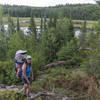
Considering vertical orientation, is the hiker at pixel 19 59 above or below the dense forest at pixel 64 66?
above

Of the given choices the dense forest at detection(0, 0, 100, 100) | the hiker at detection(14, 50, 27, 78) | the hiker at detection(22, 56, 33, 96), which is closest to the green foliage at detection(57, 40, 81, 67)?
the dense forest at detection(0, 0, 100, 100)

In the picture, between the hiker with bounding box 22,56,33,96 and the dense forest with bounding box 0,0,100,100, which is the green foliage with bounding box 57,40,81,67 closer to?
the dense forest with bounding box 0,0,100,100

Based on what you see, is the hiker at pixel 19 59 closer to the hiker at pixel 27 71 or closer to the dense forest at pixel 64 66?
the hiker at pixel 27 71

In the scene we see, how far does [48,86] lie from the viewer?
7406 mm

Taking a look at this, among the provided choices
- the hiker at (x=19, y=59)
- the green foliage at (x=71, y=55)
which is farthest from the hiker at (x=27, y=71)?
the green foliage at (x=71, y=55)

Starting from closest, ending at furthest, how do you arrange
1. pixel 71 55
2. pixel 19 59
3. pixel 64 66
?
pixel 19 59, pixel 64 66, pixel 71 55

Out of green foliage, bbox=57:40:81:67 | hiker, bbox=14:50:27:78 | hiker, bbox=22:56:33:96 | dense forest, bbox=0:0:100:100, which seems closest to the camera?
hiker, bbox=22:56:33:96

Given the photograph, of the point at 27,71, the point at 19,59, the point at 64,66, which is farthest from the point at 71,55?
the point at 19,59

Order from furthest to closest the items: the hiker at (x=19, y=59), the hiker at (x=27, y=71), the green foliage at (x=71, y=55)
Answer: the green foliage at (x=71, y=55) → the hiker at (x=19, y=59) → the hiker at (x=27, y=71)

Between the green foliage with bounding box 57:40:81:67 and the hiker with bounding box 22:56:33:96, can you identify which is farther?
the green foliage with bounding box 57:40:81:67

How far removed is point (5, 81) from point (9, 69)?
1.58 meters

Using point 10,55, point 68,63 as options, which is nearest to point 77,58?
point 68,63

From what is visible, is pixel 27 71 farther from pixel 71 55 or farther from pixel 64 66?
pixel 71 55

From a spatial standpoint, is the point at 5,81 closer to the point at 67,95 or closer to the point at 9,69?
the point at 9,69
